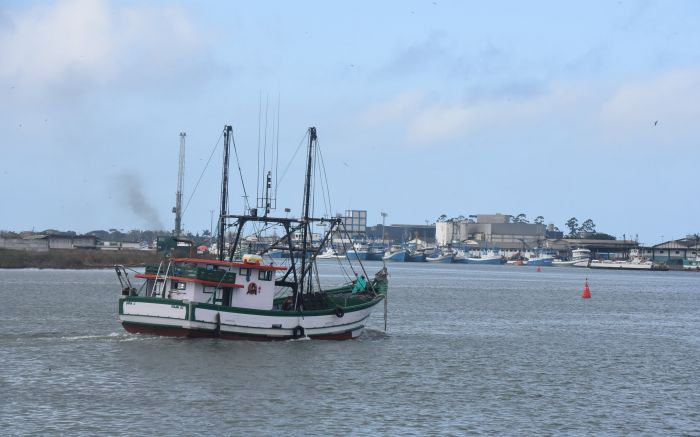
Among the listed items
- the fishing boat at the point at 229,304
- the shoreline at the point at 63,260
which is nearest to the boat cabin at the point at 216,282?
→ the fishing boat at the point at 229,304

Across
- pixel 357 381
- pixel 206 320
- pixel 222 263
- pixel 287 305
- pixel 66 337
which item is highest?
pixel 222 263

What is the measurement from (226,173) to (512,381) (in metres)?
24.7

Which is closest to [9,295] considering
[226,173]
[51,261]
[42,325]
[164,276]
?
[42,325]

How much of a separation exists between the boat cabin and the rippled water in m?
2.21

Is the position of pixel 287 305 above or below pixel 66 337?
above

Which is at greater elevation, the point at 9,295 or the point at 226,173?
the point at 226,173

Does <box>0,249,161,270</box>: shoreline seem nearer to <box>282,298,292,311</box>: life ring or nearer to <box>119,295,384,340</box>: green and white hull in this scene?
<box>282,298,292,311</box>: life ring

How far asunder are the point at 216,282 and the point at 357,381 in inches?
436

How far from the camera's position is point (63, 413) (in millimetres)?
31172

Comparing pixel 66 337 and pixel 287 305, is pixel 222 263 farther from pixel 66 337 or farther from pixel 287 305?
pixel 66 337

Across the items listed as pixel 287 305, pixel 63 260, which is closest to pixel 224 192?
pixel 287 305

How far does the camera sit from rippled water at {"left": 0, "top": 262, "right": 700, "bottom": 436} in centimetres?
3102

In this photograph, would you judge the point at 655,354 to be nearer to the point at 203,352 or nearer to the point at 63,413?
the point at 203,352

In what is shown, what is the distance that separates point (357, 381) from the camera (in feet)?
129
